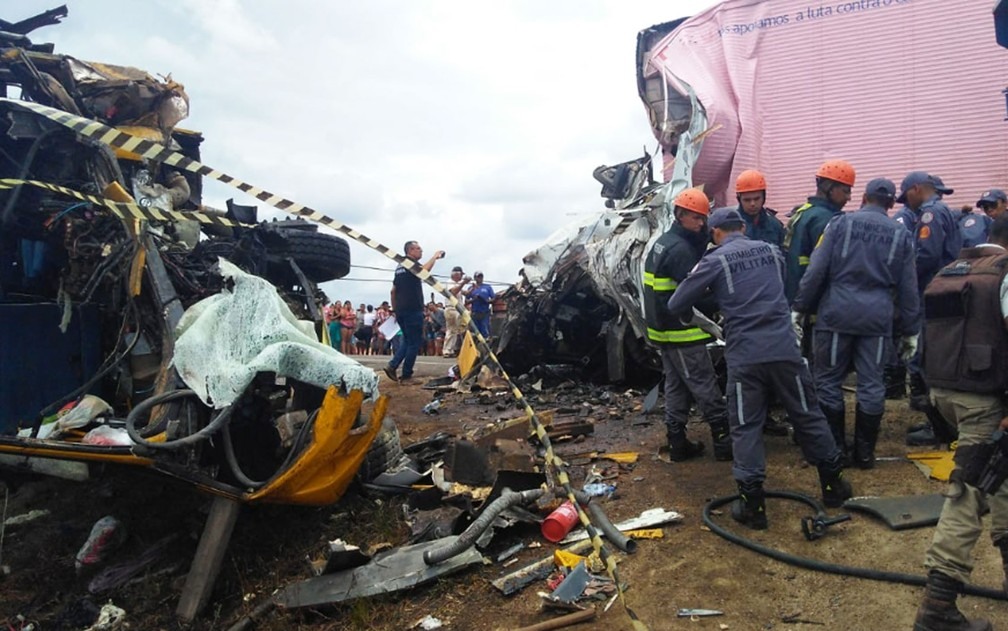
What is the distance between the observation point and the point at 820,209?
469cm

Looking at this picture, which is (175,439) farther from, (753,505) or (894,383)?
(894,383)

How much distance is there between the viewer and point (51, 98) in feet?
17.3

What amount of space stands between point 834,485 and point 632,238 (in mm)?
3468

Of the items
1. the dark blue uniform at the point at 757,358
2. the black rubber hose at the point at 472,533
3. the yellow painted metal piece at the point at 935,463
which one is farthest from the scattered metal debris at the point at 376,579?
the yellow painted metal piece at the point at 935,463

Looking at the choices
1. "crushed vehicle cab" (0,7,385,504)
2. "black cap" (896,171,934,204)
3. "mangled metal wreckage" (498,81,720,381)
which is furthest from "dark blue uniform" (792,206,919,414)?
"crushed vehicle cab" (0,7,385,504)

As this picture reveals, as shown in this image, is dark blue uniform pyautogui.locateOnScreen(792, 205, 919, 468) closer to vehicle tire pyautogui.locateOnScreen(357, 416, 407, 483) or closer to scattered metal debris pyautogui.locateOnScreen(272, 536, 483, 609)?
scattered metal debris pyautogui.locateOnScreen(272, 536, 483, 609)

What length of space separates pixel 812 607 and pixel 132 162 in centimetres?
524

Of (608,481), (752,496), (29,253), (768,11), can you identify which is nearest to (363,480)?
(608,481)

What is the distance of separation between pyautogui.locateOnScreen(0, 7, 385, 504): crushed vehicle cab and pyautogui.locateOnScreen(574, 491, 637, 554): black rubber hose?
120 cm

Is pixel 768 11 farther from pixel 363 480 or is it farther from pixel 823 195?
pixel 363 480

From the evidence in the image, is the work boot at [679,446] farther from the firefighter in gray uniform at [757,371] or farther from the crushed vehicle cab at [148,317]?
the crushed vehicle cab at [148,317]

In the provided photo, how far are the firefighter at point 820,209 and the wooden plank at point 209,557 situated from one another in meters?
3.75

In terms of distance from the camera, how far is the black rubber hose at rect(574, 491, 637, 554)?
3420 millimetres

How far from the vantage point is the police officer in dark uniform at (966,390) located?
2.60 metres
